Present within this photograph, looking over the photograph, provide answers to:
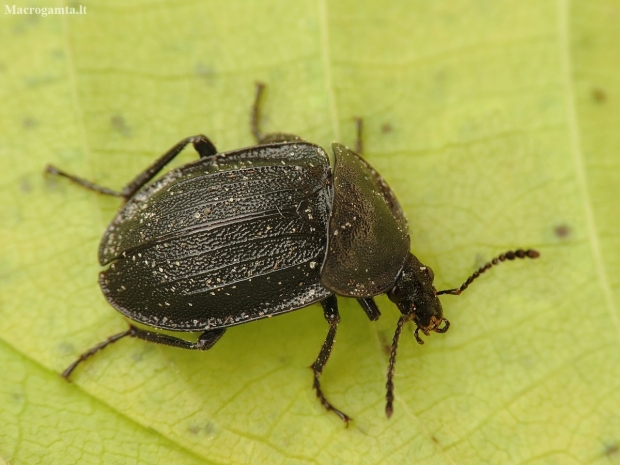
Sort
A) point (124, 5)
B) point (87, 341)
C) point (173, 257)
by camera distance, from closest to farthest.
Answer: point (173, 257) < point (87, 341) < point (124, 5)

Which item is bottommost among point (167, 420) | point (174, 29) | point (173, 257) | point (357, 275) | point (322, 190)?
point (167, 420)

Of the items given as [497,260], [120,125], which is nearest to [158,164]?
[120,125]

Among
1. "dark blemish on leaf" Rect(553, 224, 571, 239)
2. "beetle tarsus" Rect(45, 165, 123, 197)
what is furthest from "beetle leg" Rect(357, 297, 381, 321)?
"beetle tarsus" Rect(45, 165, 123, 197)

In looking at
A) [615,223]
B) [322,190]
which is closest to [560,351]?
[615,223]

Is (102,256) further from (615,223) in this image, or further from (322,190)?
(615,223)

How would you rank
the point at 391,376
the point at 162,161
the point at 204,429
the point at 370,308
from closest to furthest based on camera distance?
the point at 391,376
the point at 204,429
the point at 370,308
the point at 162,161

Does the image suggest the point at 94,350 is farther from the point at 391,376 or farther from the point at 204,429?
the point at 391,376

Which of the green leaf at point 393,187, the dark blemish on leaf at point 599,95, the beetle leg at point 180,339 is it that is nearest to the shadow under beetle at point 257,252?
the beetle leg at point 180,339
